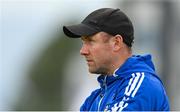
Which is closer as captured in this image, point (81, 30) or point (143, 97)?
point (143, 97)

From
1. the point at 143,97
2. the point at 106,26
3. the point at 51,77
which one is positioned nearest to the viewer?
the point at 143,97

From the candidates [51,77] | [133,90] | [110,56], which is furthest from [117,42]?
[51,77]

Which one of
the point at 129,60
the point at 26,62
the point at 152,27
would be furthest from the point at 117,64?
the point at 26,62

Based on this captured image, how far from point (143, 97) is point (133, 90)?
0.08m

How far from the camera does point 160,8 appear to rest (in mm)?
13492

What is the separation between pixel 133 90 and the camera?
6.11 m

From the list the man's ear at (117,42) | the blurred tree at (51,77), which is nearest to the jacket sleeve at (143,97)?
the man's ear at (117,42)

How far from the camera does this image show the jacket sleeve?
6.08 metres

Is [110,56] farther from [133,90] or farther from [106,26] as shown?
[133,90]

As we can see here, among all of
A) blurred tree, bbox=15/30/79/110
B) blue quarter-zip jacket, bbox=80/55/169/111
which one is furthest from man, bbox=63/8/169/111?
blurred tree, bbox=15/30/79/110

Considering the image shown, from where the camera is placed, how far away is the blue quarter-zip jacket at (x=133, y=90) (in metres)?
6.09

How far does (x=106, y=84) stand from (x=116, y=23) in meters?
0.45

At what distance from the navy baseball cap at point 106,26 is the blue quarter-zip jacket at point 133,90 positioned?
0.22 metres

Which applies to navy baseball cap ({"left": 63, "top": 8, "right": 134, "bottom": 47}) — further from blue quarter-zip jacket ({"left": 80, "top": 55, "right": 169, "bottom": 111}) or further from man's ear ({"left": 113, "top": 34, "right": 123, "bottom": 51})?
blue quarter-zip jacket ({"left": 80, "top": 55, "right": 169, "bottom": 111})
